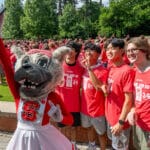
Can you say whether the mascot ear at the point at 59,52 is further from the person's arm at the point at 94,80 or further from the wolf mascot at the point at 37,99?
the person's arm at the point at 94,80

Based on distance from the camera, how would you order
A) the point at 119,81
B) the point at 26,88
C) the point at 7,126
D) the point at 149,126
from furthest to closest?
the point at 7,126
the point at 119,81
the point at 149,126
the point at 26,88

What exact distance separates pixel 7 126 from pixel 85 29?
2054 inches

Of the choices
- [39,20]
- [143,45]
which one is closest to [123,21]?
[39,20]

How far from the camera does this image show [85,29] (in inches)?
2299

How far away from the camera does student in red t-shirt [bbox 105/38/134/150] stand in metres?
4.54

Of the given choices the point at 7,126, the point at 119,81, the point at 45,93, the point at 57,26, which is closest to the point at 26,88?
the point at 45,93

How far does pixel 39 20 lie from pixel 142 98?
6242 cm

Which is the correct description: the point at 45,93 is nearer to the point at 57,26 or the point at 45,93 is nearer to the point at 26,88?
the point at 26,88

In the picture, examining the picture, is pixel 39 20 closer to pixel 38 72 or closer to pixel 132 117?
pixel 132 117

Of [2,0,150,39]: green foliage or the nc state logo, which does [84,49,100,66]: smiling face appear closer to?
the nc state logo

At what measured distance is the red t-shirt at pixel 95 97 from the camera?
17.4 feet

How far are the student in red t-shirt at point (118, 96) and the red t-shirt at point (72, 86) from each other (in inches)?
28.6

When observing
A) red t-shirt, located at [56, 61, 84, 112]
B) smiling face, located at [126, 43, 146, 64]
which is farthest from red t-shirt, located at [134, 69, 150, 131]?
red t-shirt, located at [56, 61, 84, 112]

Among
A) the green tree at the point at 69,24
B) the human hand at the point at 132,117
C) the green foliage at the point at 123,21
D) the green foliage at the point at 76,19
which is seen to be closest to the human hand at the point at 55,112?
the human hand at the point at 132,117
